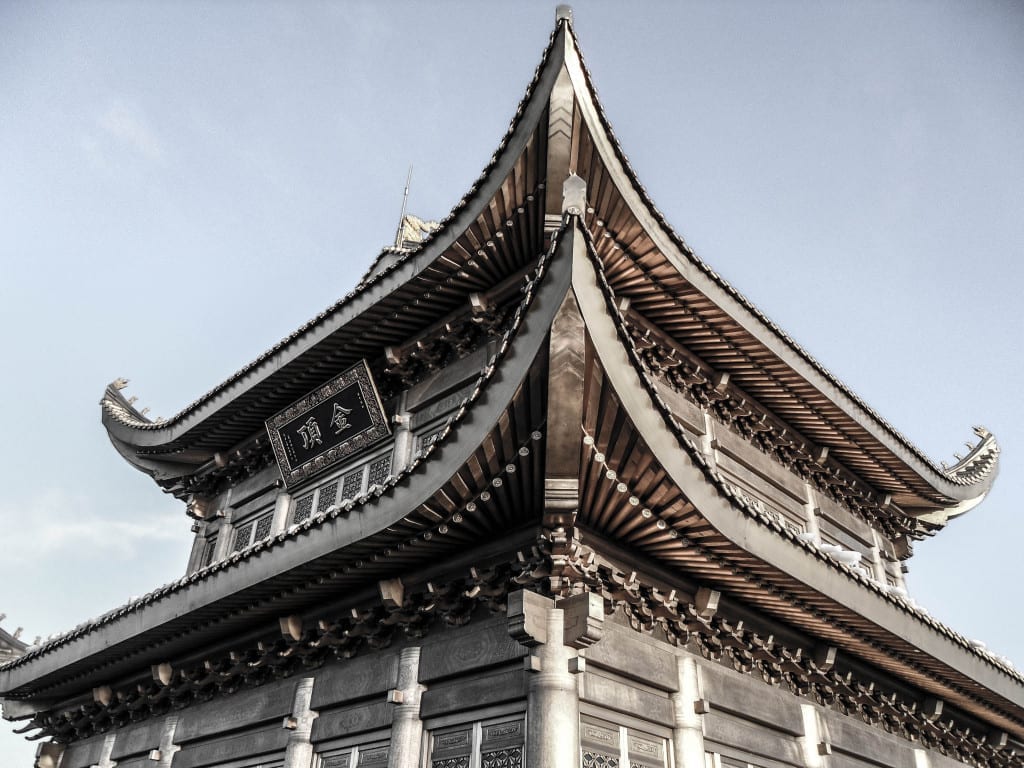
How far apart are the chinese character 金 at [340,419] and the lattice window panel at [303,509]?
3.78 feet

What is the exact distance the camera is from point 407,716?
22.0 feet

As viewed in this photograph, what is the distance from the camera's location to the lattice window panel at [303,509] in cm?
1137

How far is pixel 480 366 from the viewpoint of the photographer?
376 inches

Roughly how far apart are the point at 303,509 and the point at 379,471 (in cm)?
170

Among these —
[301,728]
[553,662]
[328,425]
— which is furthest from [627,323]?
[301,728]

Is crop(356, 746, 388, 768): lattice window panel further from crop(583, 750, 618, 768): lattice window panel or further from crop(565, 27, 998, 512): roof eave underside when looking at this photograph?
crop(565, 27, 998, 512): roof eave underside

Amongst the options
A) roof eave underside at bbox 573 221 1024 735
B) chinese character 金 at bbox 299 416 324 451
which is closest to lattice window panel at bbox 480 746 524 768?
roof eave underside at bbox 573 221 1024 735

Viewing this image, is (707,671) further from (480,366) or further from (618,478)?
(480,366)

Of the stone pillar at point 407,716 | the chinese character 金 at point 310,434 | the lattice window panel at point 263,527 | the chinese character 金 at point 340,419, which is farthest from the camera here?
the lattice window panel at point 263,527

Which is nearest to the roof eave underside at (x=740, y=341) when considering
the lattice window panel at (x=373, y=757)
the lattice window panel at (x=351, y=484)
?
the lattice window panel at (x=351, y=484)

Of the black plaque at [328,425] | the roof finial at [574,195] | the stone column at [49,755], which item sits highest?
the black plaque at [328,425]

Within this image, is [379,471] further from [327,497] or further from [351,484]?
[327,497]

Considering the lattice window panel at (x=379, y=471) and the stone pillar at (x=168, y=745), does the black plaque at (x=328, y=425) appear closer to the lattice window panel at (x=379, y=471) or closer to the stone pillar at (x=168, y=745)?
the lattice window panel at (x=379, y=471)

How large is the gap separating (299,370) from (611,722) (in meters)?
6.80
